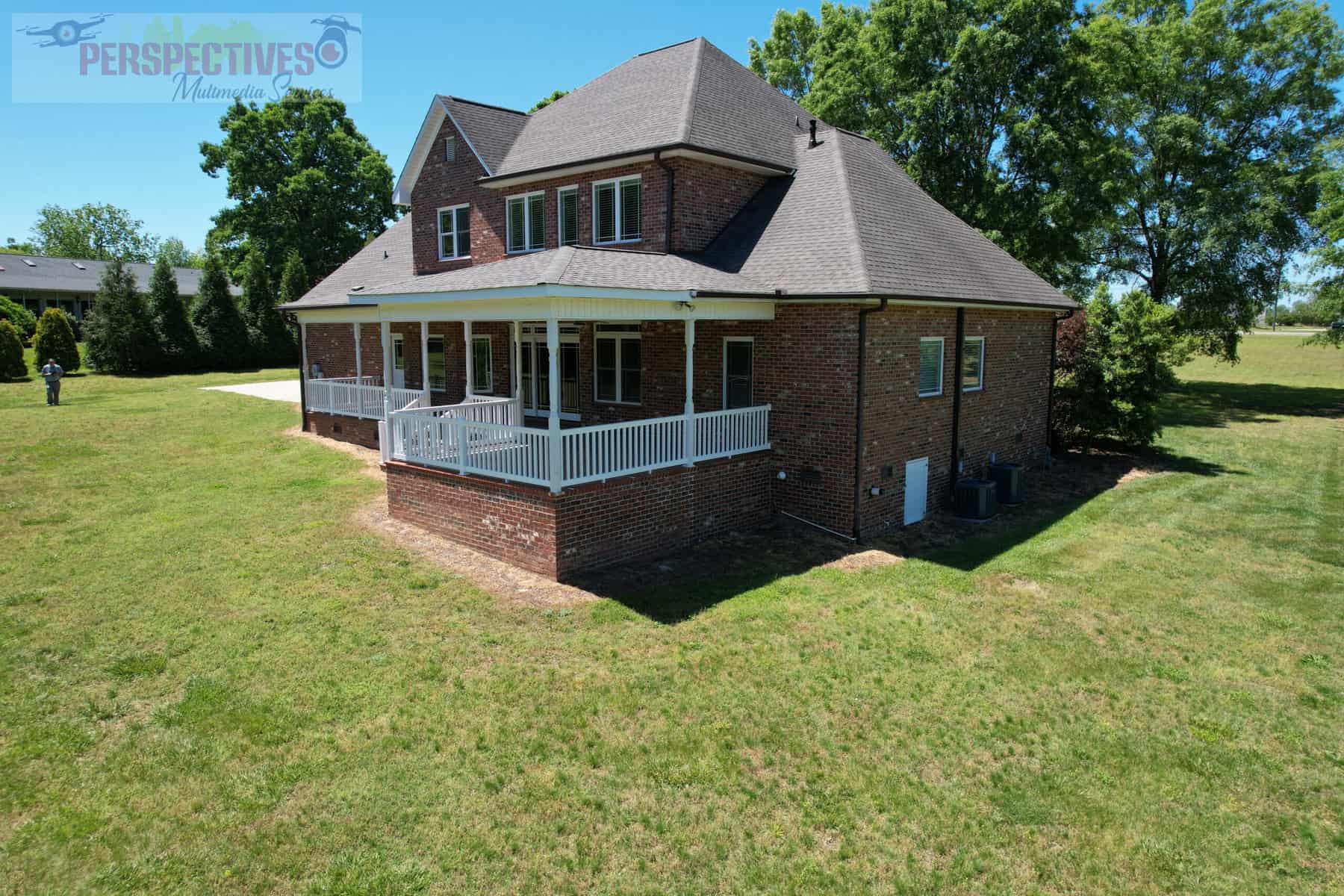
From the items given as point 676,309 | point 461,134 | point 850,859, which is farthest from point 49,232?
point 850,859

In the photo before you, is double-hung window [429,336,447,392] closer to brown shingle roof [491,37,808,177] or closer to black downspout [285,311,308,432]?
black downspout [285,311,308,432]

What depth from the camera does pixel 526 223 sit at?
17766 mm

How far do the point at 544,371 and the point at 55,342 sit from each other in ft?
106

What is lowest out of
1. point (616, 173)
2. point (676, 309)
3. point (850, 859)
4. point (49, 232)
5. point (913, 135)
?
point (850, 859)

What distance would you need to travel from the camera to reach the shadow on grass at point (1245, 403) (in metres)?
29.3

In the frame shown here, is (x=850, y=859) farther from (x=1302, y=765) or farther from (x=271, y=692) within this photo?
(x=271, y=692)

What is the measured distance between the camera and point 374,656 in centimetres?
818

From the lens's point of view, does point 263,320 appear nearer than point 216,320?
No

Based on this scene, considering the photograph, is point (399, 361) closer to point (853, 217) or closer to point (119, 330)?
point (853, 217)

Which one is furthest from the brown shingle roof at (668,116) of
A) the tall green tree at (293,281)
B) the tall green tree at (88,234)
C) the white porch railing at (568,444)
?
the tall green tree at (88,234)

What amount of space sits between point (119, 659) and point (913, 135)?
28.1 metres

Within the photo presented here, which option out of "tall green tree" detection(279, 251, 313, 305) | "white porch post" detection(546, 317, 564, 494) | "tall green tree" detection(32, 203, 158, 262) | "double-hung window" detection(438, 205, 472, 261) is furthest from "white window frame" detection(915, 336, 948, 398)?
"tall green tree" detection(32, 203, 158, 262)

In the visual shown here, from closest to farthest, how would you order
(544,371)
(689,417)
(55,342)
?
(689,417)
(544,371)
(55,342)

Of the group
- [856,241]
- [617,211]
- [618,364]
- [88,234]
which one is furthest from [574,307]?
[88,234]
